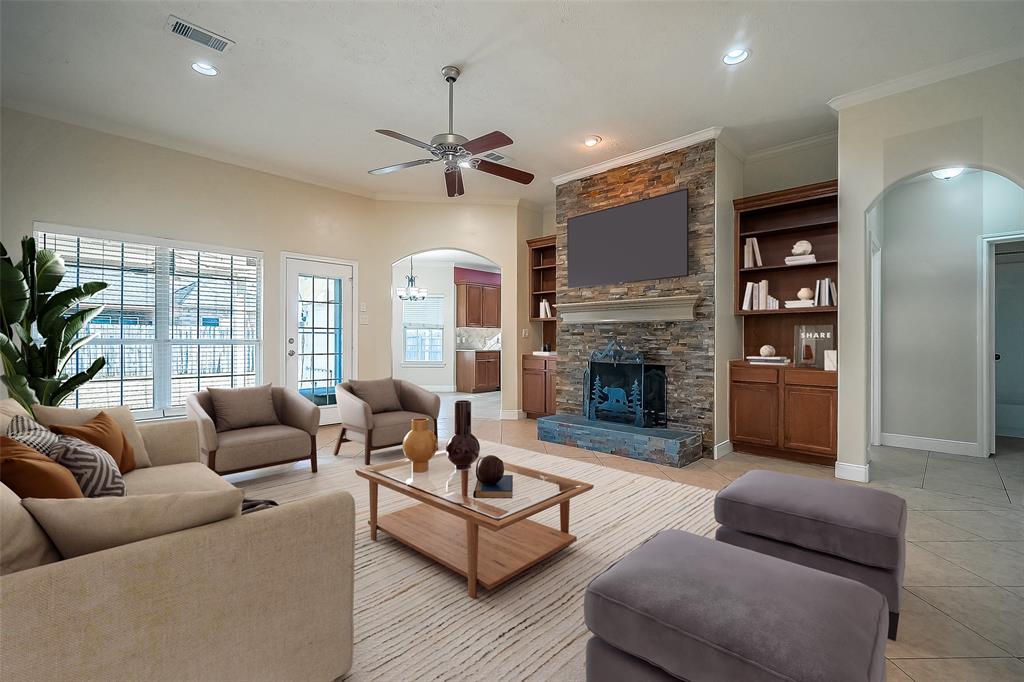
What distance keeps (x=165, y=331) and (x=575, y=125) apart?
15.3 ft

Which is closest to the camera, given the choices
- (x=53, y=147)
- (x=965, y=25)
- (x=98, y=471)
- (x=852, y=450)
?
(x=98, y=471)

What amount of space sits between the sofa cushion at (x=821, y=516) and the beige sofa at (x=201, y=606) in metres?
1.67

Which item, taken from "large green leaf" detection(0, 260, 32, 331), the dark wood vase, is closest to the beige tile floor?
the dark wood vase

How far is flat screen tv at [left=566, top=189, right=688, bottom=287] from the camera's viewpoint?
15.6ft

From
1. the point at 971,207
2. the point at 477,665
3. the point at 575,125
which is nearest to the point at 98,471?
the point at 477,665

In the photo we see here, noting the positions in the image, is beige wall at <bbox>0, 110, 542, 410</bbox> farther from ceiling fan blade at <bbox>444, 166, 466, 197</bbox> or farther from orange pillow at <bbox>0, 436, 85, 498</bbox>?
orange pillow at <bbox>0, 436, 85, 498</bbox>

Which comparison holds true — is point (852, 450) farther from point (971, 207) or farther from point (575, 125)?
point (575, 125)

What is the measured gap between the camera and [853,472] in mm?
3836

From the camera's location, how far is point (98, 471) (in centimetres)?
192

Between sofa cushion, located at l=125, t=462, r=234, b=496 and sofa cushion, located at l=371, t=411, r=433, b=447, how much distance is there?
162 centimetres

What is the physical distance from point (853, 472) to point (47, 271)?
666cm

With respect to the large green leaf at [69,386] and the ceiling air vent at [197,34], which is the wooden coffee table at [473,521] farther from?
the ceiling air vent at [197,34]

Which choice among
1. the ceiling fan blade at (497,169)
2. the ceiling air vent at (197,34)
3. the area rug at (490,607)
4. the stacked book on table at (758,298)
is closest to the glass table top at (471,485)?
the area rug at (490,607)

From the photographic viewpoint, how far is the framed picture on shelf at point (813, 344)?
4.48m
